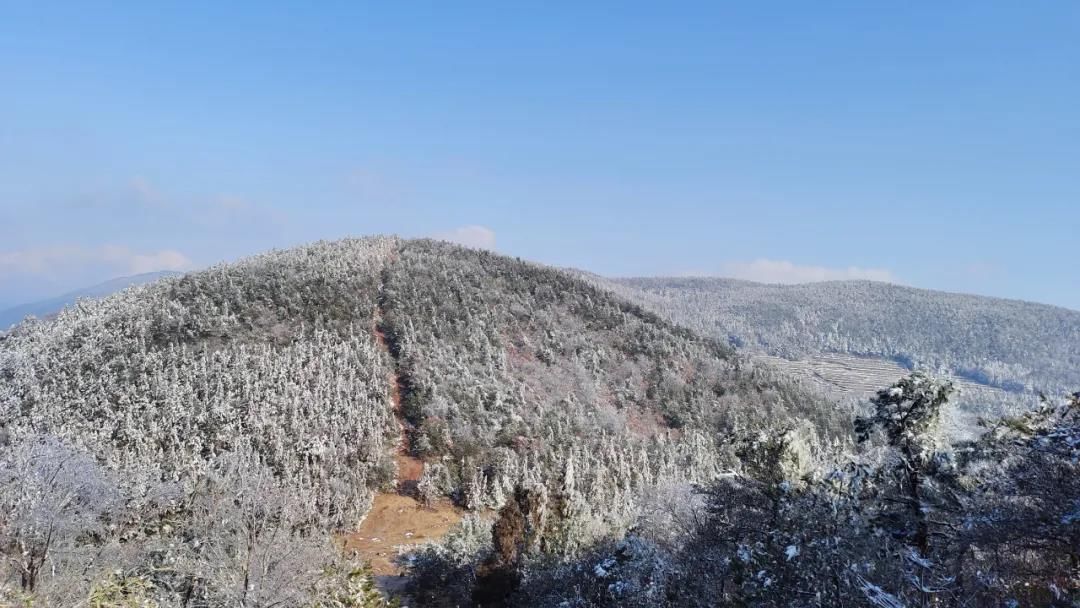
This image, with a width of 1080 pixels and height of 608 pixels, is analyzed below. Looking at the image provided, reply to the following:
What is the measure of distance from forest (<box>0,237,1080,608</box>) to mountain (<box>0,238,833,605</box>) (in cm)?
36

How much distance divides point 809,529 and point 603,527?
28.3m

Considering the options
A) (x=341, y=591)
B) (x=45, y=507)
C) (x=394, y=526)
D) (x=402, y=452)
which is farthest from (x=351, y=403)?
(x=341, y=591)

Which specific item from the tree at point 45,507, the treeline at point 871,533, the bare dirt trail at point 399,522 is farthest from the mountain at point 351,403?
the treeline at point 871,533

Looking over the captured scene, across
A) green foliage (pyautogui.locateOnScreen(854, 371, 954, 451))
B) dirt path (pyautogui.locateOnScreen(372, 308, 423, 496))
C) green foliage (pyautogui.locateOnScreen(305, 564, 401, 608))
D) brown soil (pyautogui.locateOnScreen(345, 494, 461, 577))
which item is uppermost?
green foliage (pyautogui.locateOnScreen(854, 371, 954, 451))

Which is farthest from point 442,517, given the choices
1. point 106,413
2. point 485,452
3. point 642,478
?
point 106,413

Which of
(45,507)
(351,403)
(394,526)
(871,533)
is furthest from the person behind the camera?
(351,403)

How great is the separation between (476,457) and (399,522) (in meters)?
13.5

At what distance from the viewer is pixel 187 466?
51.0 m

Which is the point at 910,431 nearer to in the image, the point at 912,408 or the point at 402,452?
the point at 912,408

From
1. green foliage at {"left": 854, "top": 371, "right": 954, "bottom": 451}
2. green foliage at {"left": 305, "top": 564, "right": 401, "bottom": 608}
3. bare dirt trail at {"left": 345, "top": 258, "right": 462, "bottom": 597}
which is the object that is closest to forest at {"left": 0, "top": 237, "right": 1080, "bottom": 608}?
green foliage at {"left": 854, "top": 371, "right": 954, "bottom": 451}

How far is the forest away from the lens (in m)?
13.3

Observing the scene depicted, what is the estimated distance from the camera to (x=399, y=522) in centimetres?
5797

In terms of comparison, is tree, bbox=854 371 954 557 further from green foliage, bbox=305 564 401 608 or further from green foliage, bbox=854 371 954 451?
green foliage, bbox=305 564 401 608

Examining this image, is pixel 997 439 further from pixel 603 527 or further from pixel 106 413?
pixel 106 413
